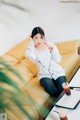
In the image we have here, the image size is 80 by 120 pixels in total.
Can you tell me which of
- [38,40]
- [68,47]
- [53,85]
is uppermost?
[38,40]

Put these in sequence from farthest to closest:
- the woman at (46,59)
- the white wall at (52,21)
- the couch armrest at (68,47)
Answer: the white wall at (52,21) → the couch armrest at (68,47) → the woman at (46,59)

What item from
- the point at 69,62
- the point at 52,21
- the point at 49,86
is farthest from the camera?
the point at 52,21

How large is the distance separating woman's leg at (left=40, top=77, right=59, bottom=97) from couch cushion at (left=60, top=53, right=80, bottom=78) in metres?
0.37

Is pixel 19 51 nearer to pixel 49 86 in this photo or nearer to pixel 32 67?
pixel 32 67

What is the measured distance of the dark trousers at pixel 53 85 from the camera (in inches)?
99.0

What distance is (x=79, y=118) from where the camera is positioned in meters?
1.75

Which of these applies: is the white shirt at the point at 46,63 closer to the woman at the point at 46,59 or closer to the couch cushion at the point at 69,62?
the woman at the point at 46,59

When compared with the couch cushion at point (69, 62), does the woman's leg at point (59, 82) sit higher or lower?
lower

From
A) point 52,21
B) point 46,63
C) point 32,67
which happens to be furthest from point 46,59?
point 52,21

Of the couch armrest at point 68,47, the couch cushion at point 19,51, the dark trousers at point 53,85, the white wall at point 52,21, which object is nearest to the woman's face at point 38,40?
the dark trousers at point 53,85

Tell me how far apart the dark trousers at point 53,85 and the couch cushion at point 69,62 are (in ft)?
0.93

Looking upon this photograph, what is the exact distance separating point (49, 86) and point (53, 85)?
0.09 m

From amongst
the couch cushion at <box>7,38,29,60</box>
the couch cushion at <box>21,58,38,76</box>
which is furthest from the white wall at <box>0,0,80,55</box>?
the couch cushion at <box>21,58,38,76</box>

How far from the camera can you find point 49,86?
2516 millimetres
